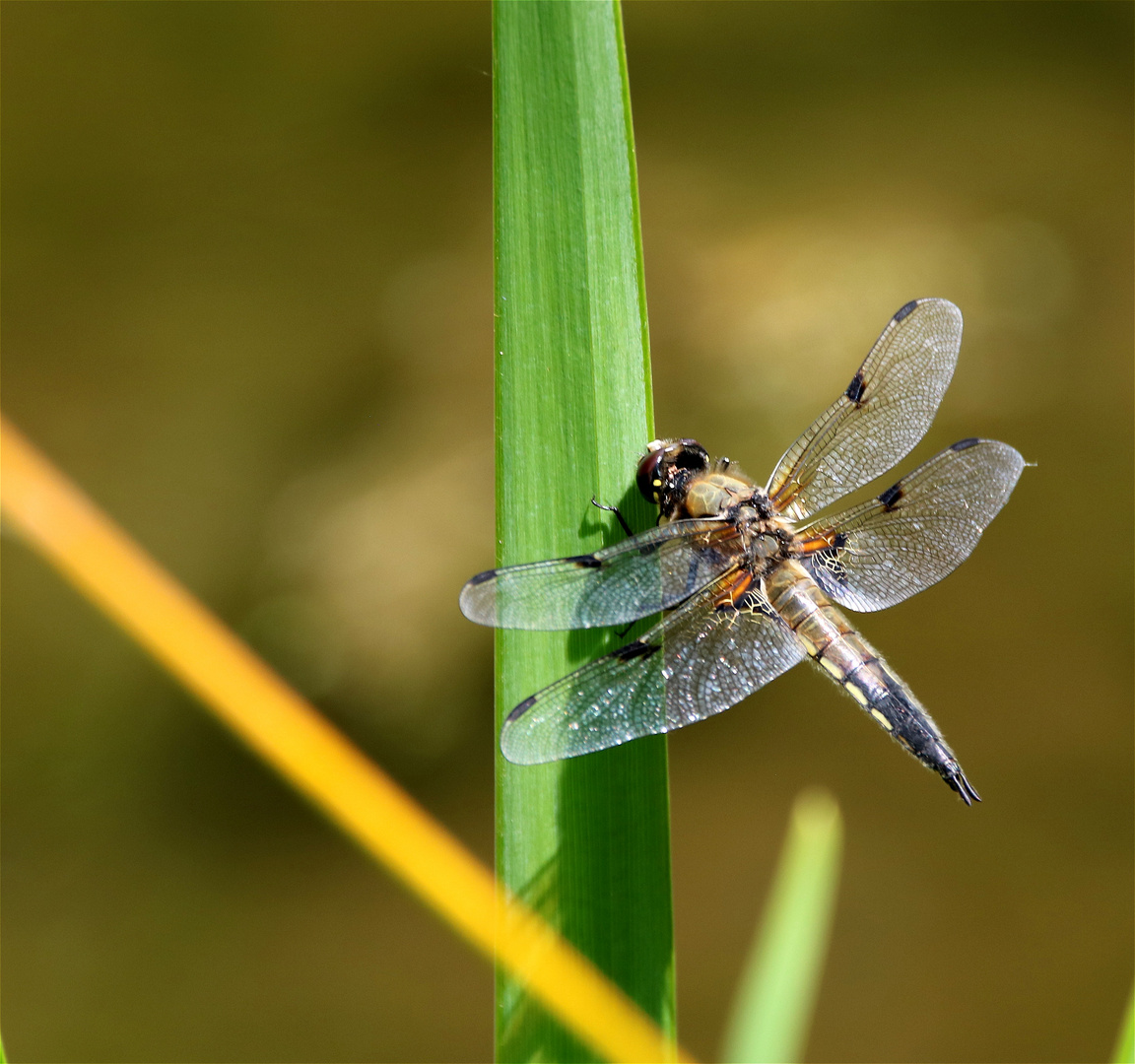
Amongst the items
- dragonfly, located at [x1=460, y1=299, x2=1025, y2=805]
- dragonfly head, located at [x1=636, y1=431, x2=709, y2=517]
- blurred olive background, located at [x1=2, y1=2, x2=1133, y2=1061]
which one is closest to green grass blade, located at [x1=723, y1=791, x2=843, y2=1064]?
dragonfly, located at [x1=460, y1=299, x2=1025, y2=805]

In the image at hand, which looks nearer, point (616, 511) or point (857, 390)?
point (616, 511)

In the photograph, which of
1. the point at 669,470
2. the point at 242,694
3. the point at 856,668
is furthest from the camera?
the point at 242,694

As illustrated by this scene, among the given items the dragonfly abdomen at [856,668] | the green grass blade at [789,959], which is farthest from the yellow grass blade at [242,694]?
the dragonfly abdomen at [856,668]

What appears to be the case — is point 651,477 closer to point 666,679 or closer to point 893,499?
point 666,679

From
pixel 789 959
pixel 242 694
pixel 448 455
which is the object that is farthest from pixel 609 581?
pixel 448 455

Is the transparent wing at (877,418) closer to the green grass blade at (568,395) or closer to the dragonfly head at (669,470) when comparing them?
the dragonfly head at (669,470)

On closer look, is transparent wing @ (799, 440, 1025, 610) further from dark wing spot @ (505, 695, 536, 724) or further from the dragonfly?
dark wing spot @ (505, 695, 536, 724)

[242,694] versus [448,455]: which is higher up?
[448,455]
